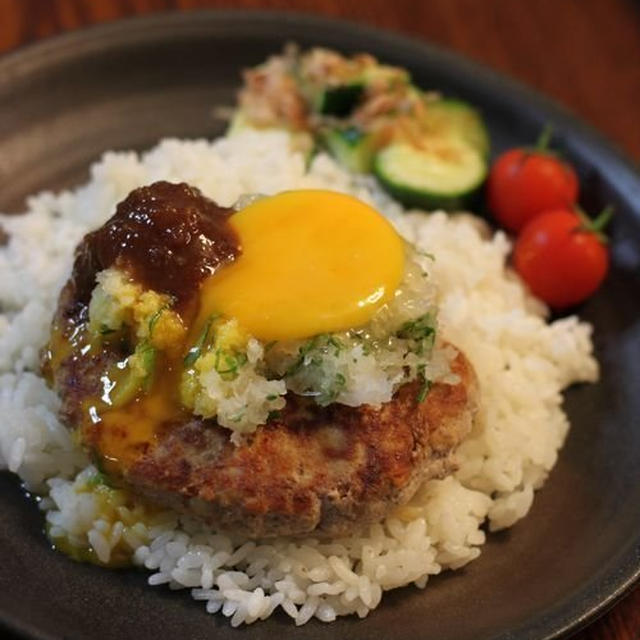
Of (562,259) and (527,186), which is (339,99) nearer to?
(527,186)

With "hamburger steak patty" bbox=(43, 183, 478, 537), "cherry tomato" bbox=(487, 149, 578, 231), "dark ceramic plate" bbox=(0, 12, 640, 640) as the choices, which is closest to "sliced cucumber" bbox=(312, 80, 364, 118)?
"dark ceramic plate" bbox=(0, 12, 640, 640)

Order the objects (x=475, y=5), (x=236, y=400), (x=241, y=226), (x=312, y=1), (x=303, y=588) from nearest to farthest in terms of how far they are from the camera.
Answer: (x=236, y=400) < (x=303, y=588) < (x=241, y=226) < (x=312, y=1) < (x=475, y=5)

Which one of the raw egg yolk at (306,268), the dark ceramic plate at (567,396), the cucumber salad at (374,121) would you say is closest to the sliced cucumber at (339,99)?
the cucumber salad at (374,121)

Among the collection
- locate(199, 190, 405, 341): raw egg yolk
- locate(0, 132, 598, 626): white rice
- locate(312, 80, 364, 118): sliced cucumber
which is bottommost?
locate(0, 132, 598, 626): white rice

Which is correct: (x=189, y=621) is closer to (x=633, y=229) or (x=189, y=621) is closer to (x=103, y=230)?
(x=103, y=230)

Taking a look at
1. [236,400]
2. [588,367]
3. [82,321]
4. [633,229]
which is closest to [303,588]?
[236,400]

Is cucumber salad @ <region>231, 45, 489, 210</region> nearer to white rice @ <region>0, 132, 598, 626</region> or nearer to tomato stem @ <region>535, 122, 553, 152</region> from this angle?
white rice @ <region>0, 132, 598, 626</region>

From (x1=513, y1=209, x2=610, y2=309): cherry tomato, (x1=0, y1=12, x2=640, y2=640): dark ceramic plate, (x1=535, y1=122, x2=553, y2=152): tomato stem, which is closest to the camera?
(x1=0, y1=12, x2=640, y2=640): dark ceramic plate
